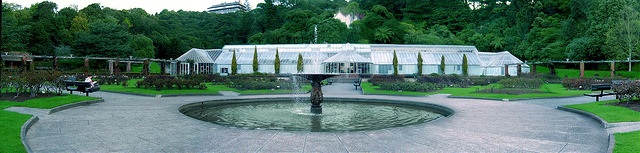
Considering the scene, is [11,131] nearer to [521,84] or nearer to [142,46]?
[521,84]

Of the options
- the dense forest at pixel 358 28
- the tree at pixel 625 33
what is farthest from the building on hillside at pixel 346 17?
the tree at pixel 625 33

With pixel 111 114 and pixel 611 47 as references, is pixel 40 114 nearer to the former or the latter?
pixel 111 114

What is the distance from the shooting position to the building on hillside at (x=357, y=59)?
142 feet

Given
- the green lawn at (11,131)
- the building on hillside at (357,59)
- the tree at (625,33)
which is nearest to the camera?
the green lawn at (11,131)

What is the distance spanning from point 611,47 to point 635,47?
3.00 meters

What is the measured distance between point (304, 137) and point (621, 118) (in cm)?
793

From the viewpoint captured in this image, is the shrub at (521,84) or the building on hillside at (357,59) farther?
the building on hillside at (357,59)

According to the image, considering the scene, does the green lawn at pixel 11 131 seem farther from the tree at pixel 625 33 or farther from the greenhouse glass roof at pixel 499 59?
the tree at pixel 625 33

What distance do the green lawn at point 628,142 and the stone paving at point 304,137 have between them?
0.28m

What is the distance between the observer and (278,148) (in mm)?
5949

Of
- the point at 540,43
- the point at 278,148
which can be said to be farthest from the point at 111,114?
the point at 540,43

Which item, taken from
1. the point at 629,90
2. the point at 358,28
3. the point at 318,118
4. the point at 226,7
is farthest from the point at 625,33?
the point at 226,7

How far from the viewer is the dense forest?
43.7 m

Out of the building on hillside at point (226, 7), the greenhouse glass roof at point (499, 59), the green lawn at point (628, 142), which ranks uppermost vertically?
the building on hillside at point (226, 7)
